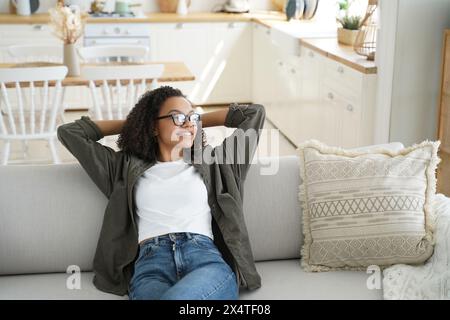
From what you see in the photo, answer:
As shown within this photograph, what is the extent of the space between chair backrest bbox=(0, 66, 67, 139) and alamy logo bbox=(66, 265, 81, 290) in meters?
1.64

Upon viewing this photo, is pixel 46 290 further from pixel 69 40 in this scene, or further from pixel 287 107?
pixel 287 107

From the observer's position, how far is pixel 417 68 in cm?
351

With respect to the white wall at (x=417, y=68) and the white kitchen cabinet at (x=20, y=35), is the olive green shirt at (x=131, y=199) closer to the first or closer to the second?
the white wall at (x=417, y=68)

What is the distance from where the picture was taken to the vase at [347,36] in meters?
4.25

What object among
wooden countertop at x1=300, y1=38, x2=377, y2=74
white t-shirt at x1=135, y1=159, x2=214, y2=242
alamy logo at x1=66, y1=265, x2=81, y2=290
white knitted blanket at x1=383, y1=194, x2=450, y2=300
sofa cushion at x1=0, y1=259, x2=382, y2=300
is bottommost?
sofa cushion at x1=0, y1=259, x2=382, y2=300

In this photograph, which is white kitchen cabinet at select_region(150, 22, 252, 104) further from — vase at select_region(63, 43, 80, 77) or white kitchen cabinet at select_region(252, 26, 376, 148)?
vase at select_region(63, 43, 80, 77)

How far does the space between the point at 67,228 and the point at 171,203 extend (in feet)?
1.29

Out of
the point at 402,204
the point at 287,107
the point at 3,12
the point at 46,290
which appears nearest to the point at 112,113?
the point at 287,107

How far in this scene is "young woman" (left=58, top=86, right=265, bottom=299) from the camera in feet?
6.67

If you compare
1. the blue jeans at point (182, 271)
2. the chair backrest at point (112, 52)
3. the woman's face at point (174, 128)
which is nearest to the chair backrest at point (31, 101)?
the chair backrest at point (112, 52)

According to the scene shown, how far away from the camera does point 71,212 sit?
87.4 inches

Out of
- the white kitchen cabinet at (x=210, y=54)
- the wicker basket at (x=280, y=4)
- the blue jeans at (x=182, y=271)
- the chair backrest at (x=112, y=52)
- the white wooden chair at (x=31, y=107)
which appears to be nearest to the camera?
the blue jeans at (x=182, y=271)

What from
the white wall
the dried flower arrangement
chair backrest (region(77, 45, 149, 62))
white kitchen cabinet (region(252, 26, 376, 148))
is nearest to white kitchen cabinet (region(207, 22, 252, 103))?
white kitchen cabinet (region(252, 26, 376, 148))

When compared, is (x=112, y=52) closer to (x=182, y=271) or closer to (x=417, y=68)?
(x=417, y=68)
